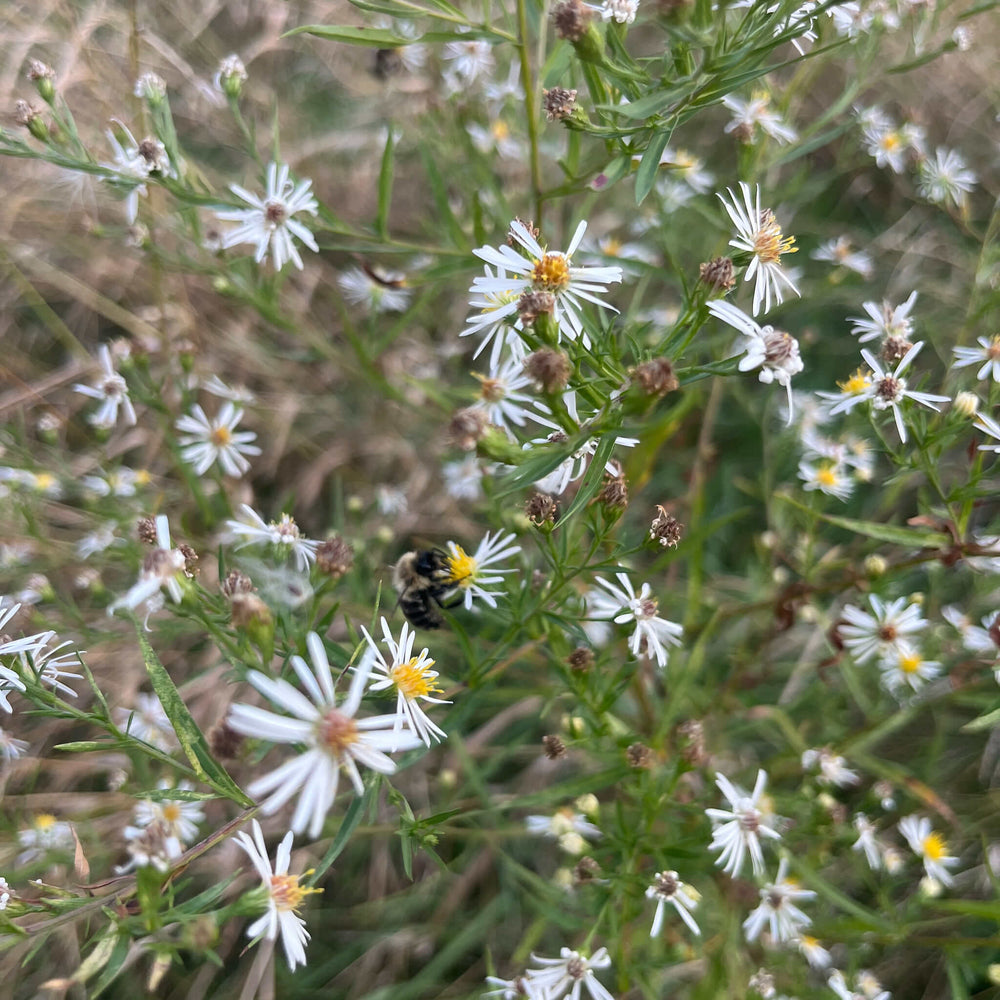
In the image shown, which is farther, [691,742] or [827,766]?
[827,766]

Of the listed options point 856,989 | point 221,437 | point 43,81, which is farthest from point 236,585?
point 856,989

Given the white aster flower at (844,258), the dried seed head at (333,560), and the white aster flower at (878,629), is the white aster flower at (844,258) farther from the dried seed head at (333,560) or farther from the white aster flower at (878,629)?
the dried seed head at (333,560)

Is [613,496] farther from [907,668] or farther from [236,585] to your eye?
[907,668]

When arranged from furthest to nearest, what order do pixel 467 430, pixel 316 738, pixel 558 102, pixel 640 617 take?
pixel 640 617 → pixel 558 102 → pixel 467 430 → pixel 316 738

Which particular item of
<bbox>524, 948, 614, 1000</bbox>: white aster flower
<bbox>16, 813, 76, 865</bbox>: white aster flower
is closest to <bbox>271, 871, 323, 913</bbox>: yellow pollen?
<bbox>524, 948, 614, 1000</bbox>: white aster flower

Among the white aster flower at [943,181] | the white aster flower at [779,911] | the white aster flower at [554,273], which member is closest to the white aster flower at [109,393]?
the white aster flower at [554,273]

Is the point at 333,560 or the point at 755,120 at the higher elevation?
Result: the point at 755,120

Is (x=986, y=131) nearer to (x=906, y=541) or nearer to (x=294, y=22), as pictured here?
(x=906, y=541)
